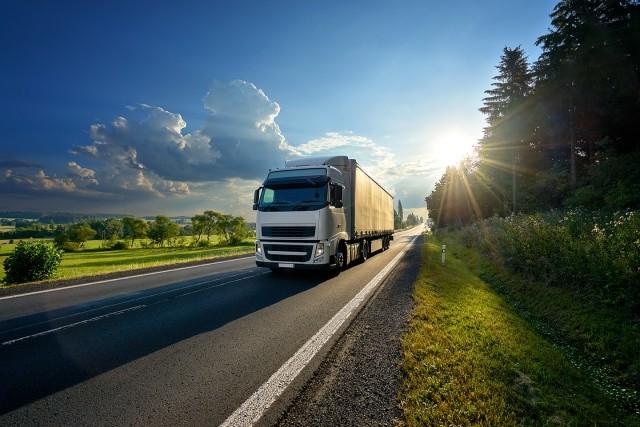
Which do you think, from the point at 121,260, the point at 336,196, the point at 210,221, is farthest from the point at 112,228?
the point at 336,196

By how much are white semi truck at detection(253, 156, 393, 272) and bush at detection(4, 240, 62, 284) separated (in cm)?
800

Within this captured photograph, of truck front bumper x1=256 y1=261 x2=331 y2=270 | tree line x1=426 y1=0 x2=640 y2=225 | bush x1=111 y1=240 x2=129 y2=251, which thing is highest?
tree line x1=426 y1=0 x2=640 y2=225

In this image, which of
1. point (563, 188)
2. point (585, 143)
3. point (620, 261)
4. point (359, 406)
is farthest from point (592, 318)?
point (585, 143)

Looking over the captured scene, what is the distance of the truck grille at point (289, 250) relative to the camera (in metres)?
9.43

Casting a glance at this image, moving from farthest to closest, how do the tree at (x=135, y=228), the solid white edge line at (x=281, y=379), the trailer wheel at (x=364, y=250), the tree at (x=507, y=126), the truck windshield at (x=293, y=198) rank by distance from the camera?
the tree at (x=135, y=228) → the tree at (x=507, y=126) → the trailer wheel at (x=364, y=250) → the truck windshield at (x=293, y=198) → the solid white edge line at (x=281, y=379)

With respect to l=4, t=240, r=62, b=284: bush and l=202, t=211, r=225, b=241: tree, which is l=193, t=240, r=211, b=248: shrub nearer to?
l=202, t=211, r=225, b=241: tree

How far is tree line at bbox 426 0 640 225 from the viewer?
19406 millimetres

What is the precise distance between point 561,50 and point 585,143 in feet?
31.4

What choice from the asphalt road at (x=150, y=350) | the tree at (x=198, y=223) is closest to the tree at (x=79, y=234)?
the tree at (x=198, y=223)

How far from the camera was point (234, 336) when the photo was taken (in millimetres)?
4820

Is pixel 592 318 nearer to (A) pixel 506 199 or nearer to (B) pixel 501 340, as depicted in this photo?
(B) pixel 501 340

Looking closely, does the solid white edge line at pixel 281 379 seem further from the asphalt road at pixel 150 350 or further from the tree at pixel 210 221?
the tree at pixel 210 221

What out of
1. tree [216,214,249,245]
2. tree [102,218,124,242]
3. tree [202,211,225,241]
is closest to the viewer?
tree [216,214,249,245]

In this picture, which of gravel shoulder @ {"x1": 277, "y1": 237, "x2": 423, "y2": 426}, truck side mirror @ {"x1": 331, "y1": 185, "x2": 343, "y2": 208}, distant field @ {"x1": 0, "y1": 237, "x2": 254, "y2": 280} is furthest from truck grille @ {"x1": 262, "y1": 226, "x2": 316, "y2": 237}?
distant field @ {"x1": 0, "y1": 237, "x2": 254, "y2": 280}
